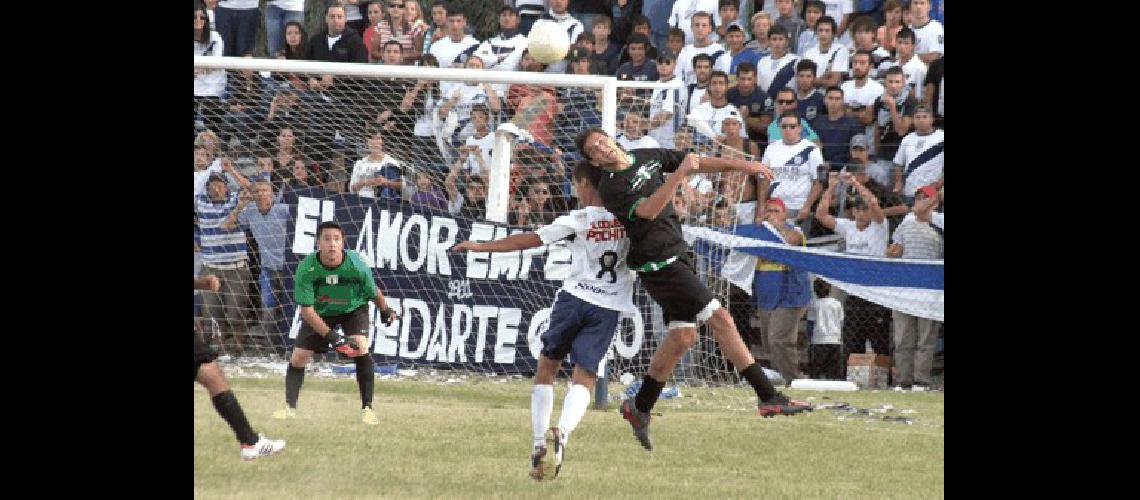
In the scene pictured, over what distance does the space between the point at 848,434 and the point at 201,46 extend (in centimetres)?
911

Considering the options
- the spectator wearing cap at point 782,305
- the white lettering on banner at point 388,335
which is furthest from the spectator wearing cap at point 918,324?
the white lettering on banner at point 388,335

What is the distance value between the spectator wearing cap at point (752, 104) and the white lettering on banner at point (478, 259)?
10.2 feet

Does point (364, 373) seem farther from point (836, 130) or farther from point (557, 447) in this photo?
point (836, 130)

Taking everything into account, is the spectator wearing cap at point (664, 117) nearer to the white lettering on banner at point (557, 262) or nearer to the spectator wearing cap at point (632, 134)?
the spectator wearing cap at point (632, 134)

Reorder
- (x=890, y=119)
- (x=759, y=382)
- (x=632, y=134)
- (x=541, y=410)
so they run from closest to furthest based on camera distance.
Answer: (x=541, y=410) < (x=759, y=382) < (x=632, y=134) < (x=890, y=119)

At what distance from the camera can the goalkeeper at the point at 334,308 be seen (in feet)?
43.1

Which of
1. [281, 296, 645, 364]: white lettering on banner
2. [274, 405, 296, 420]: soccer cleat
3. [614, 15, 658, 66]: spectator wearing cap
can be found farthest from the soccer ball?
[274, 405, 296, 420]: soccer cleat

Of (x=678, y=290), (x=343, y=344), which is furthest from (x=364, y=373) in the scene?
(x=678, y=290)

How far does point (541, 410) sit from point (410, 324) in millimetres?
5252

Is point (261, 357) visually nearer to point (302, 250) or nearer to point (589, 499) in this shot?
point (302, 250)

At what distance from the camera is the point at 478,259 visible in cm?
1569
